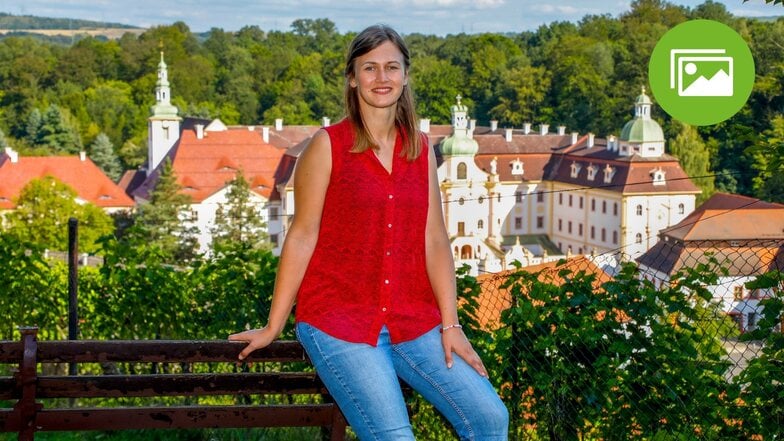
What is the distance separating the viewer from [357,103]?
2312 millimetres

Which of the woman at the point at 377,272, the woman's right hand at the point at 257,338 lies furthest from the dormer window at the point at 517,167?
the woman at the point at 377,272

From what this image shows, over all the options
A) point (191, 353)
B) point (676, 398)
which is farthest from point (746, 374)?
point (191, 353)

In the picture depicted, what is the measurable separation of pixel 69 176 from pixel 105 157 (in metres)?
12.3

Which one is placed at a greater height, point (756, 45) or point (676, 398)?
point (756, 45)

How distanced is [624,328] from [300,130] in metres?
61.2

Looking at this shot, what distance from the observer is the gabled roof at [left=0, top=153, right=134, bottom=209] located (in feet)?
160

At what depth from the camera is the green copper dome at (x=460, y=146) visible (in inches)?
2133

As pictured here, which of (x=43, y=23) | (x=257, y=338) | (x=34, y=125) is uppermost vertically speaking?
(x=43, y=23)

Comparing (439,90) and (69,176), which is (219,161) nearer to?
(69,176)

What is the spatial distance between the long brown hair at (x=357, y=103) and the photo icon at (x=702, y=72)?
30028 mm

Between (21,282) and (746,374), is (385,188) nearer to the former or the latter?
(746,374)

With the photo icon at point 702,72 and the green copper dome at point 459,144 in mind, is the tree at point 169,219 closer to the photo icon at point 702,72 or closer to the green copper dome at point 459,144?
the green copper dome at point 459,144

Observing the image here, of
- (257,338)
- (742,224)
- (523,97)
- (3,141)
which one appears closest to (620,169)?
(523,97)

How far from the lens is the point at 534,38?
8012 centimetres
